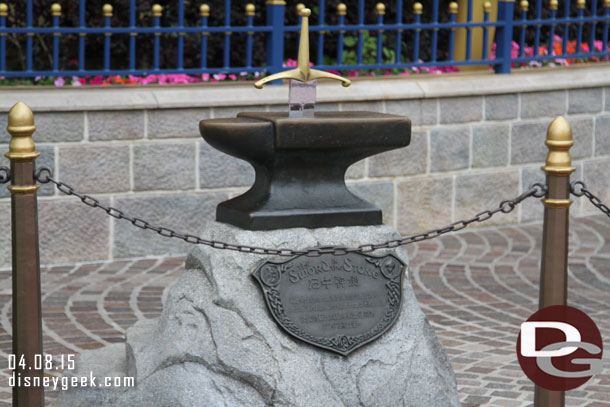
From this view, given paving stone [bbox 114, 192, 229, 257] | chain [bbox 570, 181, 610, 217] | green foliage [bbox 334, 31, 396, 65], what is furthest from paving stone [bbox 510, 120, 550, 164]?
chain [bbox 570, 181, 610, 217]

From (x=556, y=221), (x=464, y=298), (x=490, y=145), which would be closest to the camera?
(x=556, y=221)

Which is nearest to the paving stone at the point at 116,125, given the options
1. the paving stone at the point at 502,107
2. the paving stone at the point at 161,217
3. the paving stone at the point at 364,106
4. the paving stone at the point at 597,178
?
the paving stone at the point at 161,217

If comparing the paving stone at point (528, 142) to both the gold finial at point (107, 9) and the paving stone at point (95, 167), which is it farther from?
the gold finial at point (107, 9)

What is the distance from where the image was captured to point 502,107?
26.5 ft

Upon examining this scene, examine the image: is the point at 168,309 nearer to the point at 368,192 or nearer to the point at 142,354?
the point at 142,354

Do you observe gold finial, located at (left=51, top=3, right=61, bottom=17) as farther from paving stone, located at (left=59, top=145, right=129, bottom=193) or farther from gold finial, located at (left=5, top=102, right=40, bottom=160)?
gold finial, located at (left=5, top=102, right=40, bottom=160)

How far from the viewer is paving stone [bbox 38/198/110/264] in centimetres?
676

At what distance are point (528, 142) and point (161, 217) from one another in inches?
114

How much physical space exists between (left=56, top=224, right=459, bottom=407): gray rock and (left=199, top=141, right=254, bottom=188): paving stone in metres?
2.81

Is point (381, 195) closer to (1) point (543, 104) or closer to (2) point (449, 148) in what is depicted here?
(2) point (449, 148)

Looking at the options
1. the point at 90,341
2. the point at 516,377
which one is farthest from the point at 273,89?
the point at 516,377

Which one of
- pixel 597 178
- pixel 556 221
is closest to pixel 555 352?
pixel 556 221

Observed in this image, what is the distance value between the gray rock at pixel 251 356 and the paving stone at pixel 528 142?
4.08 meters

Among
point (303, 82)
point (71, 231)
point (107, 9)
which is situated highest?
point (107, 9)
